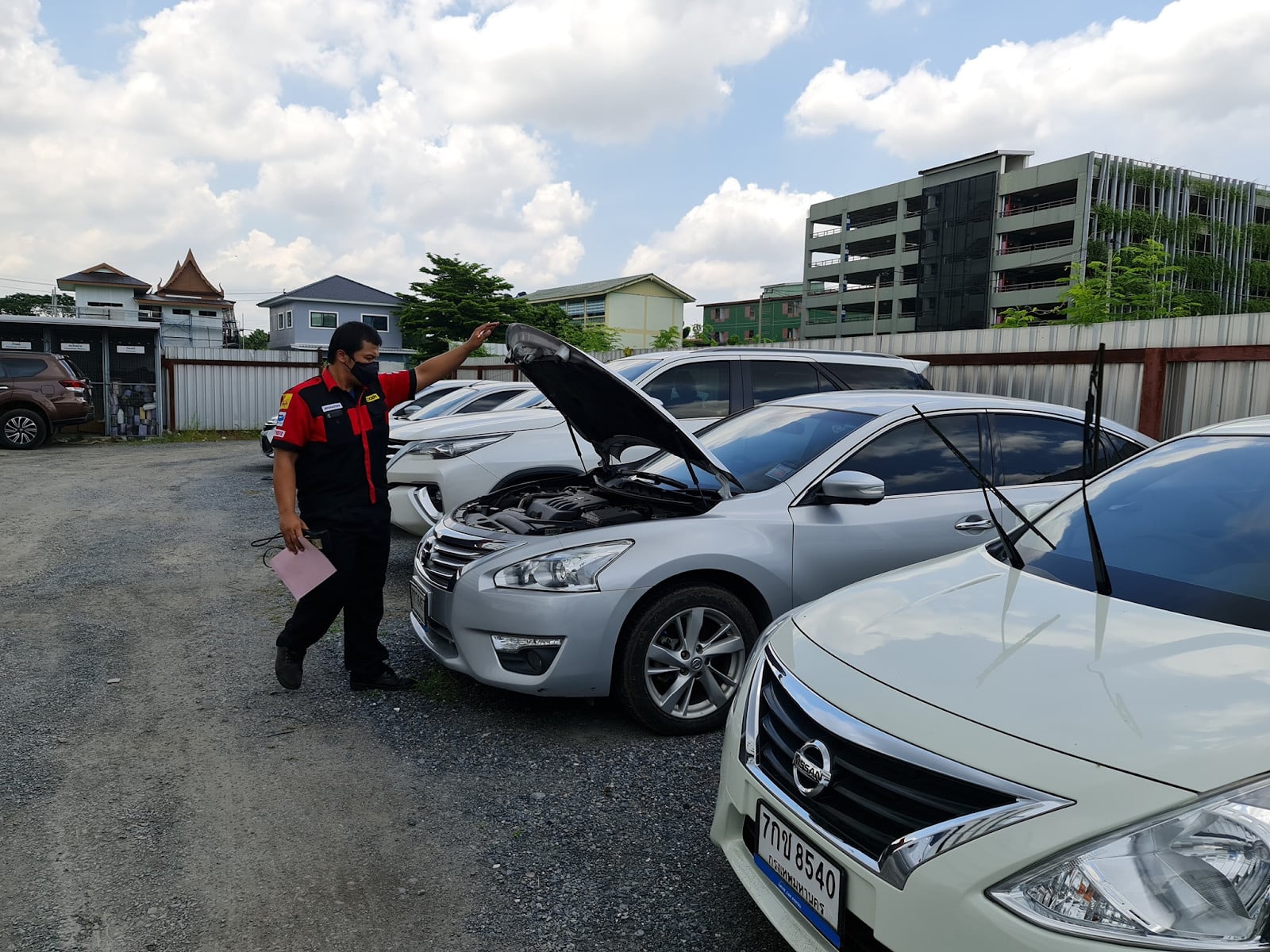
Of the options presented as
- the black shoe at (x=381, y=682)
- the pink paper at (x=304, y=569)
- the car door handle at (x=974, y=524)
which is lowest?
the black shoe at (x=381, y=682)

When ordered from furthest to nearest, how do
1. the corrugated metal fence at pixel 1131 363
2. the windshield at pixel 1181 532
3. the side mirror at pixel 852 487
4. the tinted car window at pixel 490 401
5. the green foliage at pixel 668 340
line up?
1. the green foliage at pixel 668 340
2. the tinted car window at pixel 490 401
3. the corrugated metal fence at pixel 1131 363
4. the side mirror at pixel 852 487
5. the windshield at pixel 1181 532

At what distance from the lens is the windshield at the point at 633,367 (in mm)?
7879

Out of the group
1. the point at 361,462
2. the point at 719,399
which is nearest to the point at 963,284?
the point at 719,399

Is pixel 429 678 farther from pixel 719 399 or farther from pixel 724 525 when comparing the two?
pixel 719 399

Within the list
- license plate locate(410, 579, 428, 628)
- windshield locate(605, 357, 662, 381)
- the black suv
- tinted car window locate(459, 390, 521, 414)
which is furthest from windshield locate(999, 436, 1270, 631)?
the black suv

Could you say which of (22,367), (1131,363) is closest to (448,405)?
(1131,363)

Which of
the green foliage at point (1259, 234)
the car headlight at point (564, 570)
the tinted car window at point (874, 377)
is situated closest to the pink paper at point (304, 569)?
the car headlight at point (564, 570)

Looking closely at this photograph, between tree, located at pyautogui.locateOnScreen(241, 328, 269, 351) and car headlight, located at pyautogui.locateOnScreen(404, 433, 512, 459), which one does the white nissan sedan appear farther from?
tree, located at pyautogui.locateOnScreen(241, 328, 269, 351)

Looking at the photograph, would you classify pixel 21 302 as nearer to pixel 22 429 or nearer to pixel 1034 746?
pixel 22 429

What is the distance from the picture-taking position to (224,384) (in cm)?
2186

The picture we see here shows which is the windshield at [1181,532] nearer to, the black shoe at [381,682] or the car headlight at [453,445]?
the black shoe at [381,682]

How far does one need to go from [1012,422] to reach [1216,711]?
3.24 meters

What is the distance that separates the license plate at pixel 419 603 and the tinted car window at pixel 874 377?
448cm

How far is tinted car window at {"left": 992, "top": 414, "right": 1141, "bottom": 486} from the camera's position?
15.6 ft
